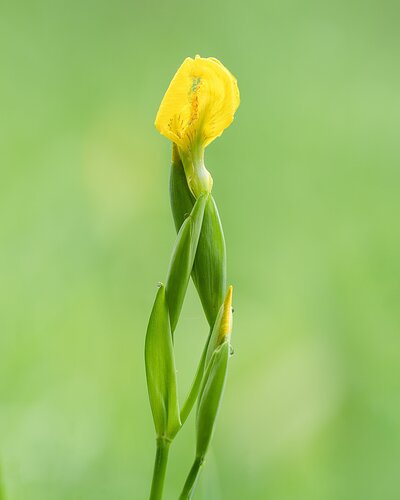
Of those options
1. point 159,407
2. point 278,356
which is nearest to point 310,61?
point 278,356

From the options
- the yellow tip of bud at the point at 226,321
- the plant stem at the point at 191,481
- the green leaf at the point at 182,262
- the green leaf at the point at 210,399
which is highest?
the green leaf at the point at 182,262

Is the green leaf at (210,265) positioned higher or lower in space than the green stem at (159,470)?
higher

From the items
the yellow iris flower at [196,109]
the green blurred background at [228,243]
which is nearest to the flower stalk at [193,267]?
the yellow iris flower at [196,109]

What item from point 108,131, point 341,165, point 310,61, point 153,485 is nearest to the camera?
point 153,485

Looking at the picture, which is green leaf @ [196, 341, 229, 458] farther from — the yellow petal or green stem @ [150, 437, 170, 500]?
the yellow petal

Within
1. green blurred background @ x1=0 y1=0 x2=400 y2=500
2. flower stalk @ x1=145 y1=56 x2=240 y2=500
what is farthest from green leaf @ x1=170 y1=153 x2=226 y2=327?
green blurred background @ x1=0 y1=0 x2=400 y2=500

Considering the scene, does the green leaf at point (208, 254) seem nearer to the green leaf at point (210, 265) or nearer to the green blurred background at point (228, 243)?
the green leaf at point (210, 265)

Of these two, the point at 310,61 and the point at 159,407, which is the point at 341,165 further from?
the point at 159,407

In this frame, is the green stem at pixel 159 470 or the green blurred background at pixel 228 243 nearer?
the green stem at pixel 159 470
